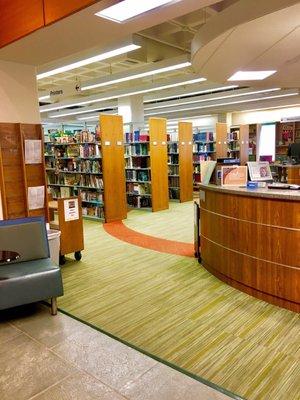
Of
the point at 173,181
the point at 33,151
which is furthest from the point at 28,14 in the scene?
the point at 173,181

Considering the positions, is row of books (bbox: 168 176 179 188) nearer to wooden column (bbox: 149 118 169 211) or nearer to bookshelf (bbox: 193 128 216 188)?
wooden column (bbox: 149 118 169 211)

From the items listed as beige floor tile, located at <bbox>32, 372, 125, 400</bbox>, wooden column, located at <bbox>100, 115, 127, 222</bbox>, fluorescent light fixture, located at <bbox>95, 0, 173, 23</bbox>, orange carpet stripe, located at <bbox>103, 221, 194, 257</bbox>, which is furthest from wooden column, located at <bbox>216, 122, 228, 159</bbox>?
beige floor tile, located at <bbox>32, 372, 125, 400</bbox>

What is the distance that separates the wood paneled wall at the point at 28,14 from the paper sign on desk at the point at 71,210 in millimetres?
2396

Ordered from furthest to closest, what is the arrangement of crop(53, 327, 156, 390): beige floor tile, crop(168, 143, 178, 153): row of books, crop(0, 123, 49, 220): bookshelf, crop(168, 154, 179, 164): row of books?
1. crop(168, 154, 179, 164): row of books
2. crop(168, 143, 178, 153): row of books
3. crop(0, 123, 49, 220): bookshelf
4. crop(53, 327, 156, 390): beige floor tile

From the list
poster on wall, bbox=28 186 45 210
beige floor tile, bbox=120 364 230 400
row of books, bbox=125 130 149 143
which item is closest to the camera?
beige floor tile, bbox=120 364 230 400

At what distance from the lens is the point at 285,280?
3412mm

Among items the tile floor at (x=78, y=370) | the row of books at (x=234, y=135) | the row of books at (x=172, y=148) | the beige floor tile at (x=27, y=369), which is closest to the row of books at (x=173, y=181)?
the row of books at (x=172, y=148)

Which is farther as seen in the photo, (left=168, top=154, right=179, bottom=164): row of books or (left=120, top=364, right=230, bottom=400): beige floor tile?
(left=168, top=154, right=179, bottom=164): row of books

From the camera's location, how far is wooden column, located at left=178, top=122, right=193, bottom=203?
992cm

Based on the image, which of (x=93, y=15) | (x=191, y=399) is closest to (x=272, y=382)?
(x=191, y=399)

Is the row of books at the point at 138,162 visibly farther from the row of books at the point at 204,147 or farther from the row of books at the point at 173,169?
the row of books at the point at 204,147

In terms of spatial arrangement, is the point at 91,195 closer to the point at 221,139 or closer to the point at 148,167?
the point at 148,167

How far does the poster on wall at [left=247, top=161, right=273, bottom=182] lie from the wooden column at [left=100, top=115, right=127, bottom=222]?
4.04m

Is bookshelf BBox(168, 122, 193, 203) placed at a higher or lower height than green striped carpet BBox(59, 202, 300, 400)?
higher
